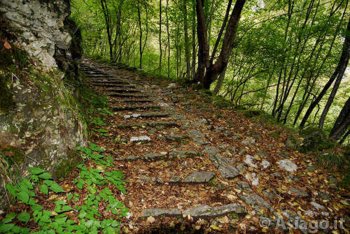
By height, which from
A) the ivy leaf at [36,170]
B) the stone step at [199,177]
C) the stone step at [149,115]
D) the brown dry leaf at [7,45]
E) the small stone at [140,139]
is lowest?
the stone step at [199,177]

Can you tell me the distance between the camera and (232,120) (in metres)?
5.81

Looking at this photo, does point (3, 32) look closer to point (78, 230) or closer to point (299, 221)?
point (78, 230)

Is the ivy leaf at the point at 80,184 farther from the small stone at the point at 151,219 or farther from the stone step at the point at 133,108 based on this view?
the stone step at the point at 133,108

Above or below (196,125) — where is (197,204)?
below

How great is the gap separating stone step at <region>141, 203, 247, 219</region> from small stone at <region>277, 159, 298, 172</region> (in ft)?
→ 5.08

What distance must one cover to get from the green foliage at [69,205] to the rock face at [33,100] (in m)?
0.15

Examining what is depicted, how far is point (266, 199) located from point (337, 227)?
0.94m

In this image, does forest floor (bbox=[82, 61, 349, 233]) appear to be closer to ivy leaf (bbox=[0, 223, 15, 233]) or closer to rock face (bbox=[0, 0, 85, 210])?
rock face (bbox=[0, 0, 85, 210])

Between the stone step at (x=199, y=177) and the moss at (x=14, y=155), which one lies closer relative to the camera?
the moss at (x=14, y=155)

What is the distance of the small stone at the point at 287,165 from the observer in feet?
13.5

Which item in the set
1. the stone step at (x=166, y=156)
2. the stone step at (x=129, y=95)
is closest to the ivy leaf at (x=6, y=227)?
the stone step at (x=166, y=156)

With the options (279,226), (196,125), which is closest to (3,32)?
(196,125)

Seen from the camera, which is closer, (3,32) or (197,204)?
(3,32)

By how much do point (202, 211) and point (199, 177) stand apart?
703mm
